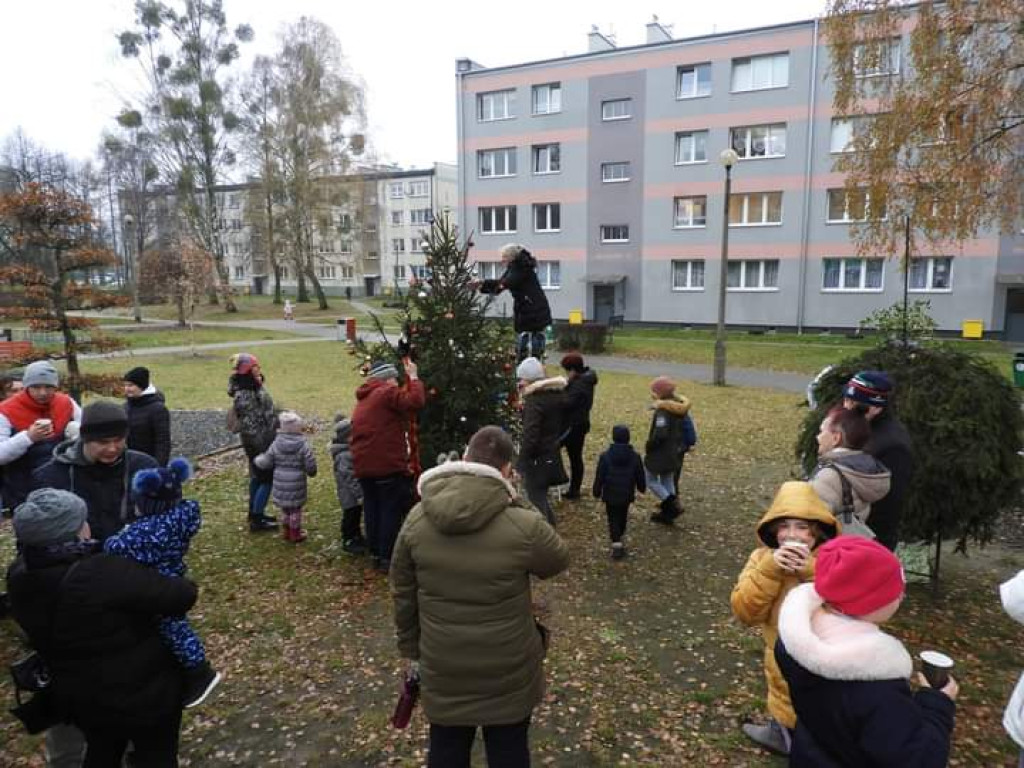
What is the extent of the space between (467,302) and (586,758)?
4.64 metres

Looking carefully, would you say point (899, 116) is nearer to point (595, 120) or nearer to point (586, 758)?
point (586, 758)

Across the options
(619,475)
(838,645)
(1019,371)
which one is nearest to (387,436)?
(619,475)

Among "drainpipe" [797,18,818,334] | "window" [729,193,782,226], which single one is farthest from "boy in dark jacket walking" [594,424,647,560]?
"window" [729,193,782,226]

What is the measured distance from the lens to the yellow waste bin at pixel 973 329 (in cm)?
2908

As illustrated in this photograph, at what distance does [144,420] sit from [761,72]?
33.8 meters

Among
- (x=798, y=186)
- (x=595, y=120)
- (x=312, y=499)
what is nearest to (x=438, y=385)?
(x=312, y=499)

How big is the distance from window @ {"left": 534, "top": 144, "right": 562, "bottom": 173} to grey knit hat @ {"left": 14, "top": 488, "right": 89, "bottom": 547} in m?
37.3

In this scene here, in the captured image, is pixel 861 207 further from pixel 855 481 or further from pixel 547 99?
pixel 547 99

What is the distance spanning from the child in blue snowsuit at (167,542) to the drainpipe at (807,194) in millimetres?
33256

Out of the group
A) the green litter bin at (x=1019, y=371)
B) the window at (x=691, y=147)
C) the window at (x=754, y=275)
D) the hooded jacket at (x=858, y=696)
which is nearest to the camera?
the hooded jacket at (x=858, y=696)

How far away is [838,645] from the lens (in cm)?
219

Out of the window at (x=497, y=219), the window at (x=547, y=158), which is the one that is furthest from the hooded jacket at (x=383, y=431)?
the window at (x=497, y=219)

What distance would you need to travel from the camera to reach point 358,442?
6.16 meters

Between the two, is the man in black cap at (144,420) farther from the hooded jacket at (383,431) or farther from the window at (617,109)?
the window at (617,109)
